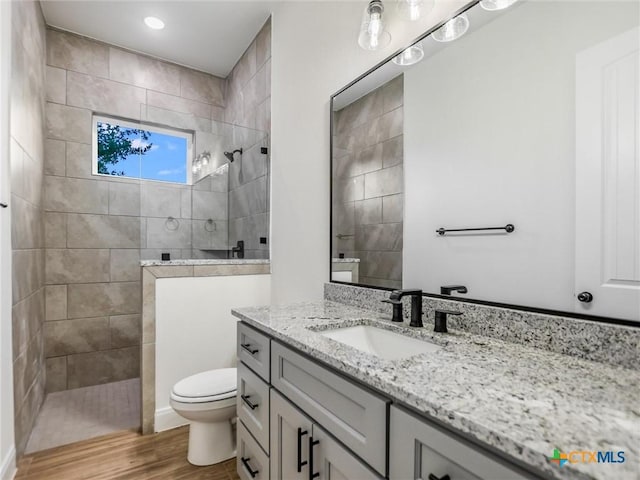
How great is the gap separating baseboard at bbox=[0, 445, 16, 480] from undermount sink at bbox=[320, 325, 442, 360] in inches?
66.5

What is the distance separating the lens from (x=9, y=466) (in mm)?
1696

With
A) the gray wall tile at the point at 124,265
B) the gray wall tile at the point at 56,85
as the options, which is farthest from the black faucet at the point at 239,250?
the gray wall tile at the point at 56,85

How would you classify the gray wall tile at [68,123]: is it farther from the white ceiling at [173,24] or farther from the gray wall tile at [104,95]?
the white ceiling at [173,24]

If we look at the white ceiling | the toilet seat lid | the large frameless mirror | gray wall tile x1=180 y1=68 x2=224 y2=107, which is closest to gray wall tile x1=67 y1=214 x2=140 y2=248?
gray wall tile x1=180 y1=68 x2=224 y2=107

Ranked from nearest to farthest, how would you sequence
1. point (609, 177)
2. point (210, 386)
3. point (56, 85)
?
1. point (609, 177)
2. point (210, 386)
3. point (56, 85)

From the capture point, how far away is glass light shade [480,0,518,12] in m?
1.12

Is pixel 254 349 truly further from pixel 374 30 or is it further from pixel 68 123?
pixel 68 123

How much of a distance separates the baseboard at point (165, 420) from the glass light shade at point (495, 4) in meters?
2.57

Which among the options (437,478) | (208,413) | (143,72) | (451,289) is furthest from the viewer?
(143,72)

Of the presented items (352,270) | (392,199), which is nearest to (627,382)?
(392,199)

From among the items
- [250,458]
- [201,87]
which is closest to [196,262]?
[250,458]

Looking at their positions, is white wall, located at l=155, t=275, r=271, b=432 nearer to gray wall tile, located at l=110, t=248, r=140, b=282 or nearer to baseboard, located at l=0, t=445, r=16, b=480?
baseboard, located at l=0, t=445, r=16, b=480

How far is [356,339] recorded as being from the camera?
138 centimetres

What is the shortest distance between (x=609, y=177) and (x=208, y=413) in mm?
1921
